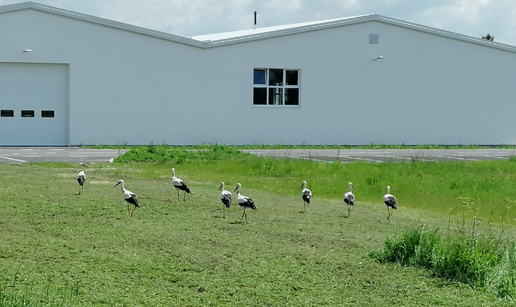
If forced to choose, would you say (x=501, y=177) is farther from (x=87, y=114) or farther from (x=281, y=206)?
(x=87, y=114)

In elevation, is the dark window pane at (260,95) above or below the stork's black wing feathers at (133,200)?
above

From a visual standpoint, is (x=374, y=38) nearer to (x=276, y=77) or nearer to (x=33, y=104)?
(x=276, y=77)

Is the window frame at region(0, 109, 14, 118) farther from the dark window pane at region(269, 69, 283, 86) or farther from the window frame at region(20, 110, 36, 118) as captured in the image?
the dark window pane at region(269, 69, 283, 86)

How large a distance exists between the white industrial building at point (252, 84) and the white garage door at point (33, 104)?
49 mm

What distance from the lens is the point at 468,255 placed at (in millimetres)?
9336

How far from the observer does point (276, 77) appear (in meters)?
39.1

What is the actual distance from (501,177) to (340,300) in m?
15.7

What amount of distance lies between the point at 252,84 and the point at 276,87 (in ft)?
4.88

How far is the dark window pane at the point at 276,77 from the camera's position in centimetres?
3903

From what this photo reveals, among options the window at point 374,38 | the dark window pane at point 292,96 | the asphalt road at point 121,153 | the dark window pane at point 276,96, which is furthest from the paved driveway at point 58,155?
the window at point 374,38

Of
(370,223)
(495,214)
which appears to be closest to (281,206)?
(370,223)

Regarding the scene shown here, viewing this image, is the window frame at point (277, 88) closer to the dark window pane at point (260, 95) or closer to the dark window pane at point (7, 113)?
the dark window pane at point (260, 95)

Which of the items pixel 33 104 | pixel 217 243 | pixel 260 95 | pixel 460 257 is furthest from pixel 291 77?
pixel 460 257

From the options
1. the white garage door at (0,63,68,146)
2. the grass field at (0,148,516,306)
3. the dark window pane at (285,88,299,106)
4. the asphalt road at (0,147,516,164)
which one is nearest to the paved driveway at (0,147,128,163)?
the asphalt road at (0,147,516,164)
